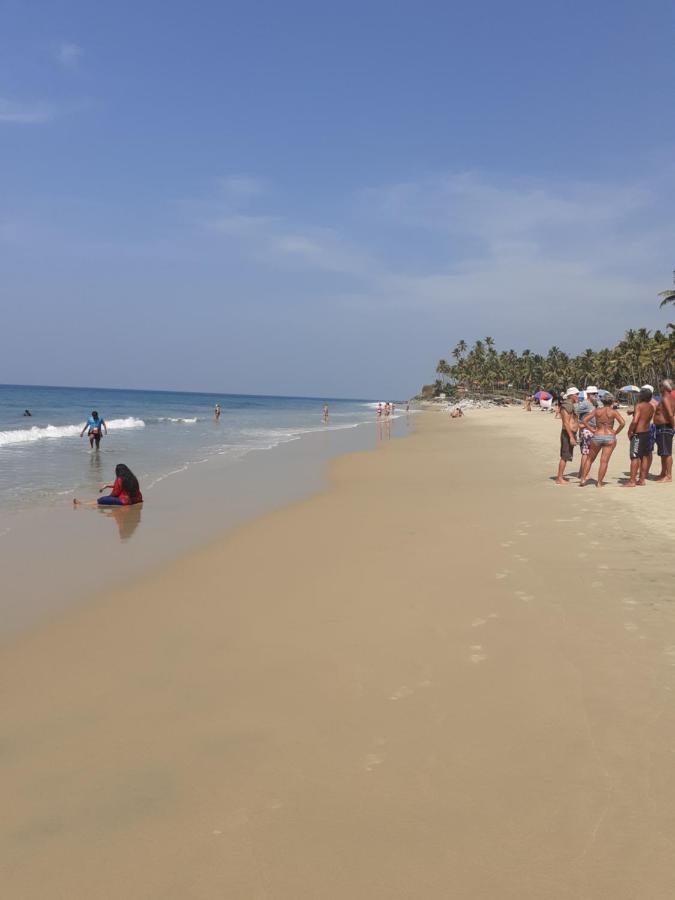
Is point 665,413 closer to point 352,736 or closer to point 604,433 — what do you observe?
point 604,433

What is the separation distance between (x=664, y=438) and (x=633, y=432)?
816 mm

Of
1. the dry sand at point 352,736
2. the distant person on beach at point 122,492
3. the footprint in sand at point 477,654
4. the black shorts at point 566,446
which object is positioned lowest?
the dry sand at point 352,736

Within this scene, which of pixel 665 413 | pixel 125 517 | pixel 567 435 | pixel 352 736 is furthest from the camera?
pixel 567 435

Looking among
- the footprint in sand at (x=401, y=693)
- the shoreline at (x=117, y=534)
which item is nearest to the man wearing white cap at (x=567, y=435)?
the shoreline at (x=117, y=534)

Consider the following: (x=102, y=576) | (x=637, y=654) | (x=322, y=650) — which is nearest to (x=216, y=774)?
(x=322, y=650)

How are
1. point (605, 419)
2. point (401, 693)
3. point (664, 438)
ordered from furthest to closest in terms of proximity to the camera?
point (664, 438), point (605, 419), point (401, 693)

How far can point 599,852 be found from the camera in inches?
100

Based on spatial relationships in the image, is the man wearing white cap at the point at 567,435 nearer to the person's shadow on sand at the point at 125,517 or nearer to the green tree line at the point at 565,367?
the person's shadow on sand at the point at 125,517

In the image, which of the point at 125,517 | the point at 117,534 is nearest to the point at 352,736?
the point at 117,534

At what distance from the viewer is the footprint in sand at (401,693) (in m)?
3.87

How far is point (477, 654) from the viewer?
4484 mm

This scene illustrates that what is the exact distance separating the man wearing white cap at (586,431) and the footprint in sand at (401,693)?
31.0ft

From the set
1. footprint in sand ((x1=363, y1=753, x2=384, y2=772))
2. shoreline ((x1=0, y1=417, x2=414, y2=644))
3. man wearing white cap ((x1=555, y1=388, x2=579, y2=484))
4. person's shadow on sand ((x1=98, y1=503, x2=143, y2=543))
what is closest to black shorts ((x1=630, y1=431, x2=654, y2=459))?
man wearing white cap ((x1=555, y1=388, x2=579, y2=484))

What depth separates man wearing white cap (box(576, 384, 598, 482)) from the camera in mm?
12422
